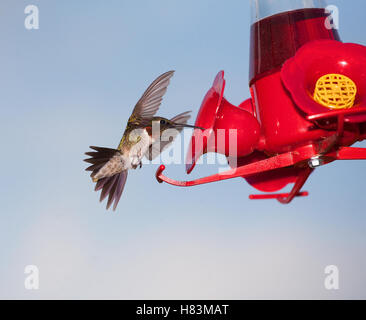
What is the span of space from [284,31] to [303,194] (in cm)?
115

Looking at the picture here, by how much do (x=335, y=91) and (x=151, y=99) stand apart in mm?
1158

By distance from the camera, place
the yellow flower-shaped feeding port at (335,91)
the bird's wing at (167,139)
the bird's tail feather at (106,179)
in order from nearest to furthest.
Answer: the yellow flower-shaped feeding port at (335,91) < the bird's tail feather at (106,179) < the bird's wing at (167,139)

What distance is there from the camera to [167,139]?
307 cm

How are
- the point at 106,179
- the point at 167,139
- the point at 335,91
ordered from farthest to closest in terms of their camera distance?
the point at 167,139 < the point at 106,179 < the point at 335,91

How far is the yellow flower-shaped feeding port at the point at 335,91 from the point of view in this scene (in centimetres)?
230

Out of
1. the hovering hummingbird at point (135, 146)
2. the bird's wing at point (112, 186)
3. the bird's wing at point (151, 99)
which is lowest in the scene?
the bird's wing at point (112, 186)

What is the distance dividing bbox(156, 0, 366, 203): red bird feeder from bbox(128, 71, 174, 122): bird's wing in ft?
1.09

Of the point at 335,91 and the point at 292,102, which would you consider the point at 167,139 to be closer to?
the point at 292,102

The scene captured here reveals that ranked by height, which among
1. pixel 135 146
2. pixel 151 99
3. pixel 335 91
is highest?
pixel 151 99

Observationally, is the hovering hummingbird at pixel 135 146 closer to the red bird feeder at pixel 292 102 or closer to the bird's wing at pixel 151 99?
the bird's wing at pixel 151 99

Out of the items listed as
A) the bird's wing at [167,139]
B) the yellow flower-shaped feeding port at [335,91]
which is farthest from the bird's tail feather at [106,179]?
the yellow flower-shaped feeding port at [335,91]

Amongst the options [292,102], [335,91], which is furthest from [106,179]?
[335,91]

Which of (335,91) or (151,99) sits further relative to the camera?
(151,99)

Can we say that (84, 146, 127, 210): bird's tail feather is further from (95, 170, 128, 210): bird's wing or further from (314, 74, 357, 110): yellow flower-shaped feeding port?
(314, 74, 357, 110): yellow flower-shaped feeding port
